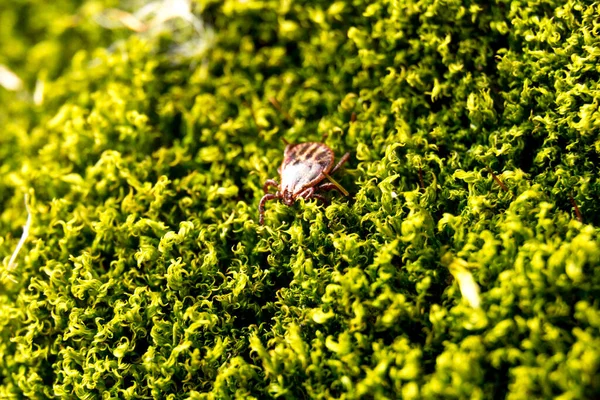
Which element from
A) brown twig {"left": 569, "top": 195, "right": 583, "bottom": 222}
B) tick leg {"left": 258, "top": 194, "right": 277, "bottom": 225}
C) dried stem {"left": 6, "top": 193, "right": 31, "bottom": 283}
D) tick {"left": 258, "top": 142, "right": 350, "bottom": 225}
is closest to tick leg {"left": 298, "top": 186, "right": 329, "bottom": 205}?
tick {"left": 258, "top": 142, "right": 350, "bottom": 225}

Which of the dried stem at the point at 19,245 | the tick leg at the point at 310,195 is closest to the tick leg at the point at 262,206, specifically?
the tick leg at the point at 310,195

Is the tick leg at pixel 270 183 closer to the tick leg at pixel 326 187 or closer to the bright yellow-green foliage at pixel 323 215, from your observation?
the bright yellow-green foliage at pixel 323 215

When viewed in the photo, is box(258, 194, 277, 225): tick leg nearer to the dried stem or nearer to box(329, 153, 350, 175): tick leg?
box(329, 153, 350, 175): tick leg

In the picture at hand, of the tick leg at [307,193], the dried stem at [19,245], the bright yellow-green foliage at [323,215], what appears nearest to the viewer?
the bright yellow-green foliage at [323,215]

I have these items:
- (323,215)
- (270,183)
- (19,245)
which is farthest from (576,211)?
(19,245)

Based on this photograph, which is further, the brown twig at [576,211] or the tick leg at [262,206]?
the tick leg at [262,206]

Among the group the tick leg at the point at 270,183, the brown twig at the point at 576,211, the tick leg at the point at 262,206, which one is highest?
the tick leg at the point at 270,183

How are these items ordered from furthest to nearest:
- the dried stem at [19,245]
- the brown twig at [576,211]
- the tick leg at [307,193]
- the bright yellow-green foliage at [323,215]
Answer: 1. the dried stem at [19,245]
2. the tick leg at [307,193]
3. the brown twig at [576,211]
4. the bright yellow-green foliage at [323,215]
